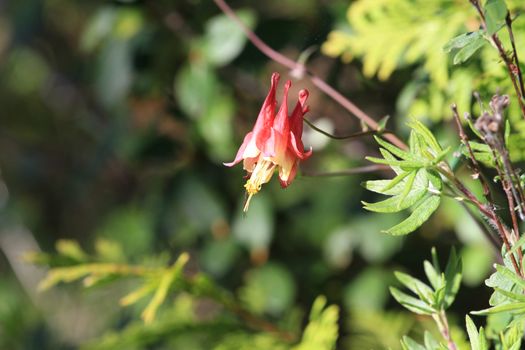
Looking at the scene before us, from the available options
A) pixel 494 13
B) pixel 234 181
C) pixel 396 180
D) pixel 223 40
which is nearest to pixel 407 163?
pixel 396 180

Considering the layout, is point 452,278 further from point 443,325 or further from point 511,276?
point 511,276

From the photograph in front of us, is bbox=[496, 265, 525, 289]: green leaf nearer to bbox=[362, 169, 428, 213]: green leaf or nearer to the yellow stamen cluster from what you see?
bbox=[362, 169, 428, 213]: green leaf

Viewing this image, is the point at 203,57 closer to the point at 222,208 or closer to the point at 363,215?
the point at 222,208

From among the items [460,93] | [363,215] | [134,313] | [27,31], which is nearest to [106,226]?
[134,313]

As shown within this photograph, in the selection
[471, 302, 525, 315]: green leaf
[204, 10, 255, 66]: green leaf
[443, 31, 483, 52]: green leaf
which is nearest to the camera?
[471, 302, 525, 315]: green leaf

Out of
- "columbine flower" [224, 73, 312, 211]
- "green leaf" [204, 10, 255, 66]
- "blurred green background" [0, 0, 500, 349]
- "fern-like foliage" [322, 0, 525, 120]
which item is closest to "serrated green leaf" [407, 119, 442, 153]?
"columbine flower" [224, 73, 312, 211]

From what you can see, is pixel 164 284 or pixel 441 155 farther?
pixel 164 284
